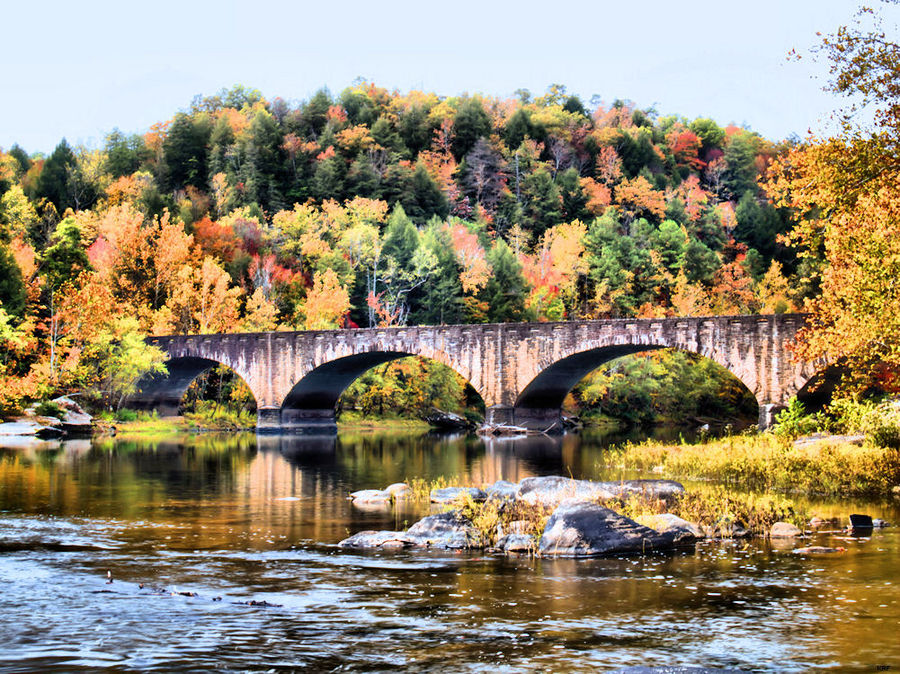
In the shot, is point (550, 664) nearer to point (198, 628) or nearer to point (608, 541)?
point (198, 628)

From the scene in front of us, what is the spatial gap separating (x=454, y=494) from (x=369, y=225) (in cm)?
6869

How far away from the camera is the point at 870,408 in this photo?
2817 cm

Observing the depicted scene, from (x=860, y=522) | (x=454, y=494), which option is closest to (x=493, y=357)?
(x=454, y=494)

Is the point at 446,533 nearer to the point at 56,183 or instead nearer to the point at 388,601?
the point at 388,601

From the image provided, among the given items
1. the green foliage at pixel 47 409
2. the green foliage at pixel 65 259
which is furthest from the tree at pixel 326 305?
the green foliage at pixel 47 409

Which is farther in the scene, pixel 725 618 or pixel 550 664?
pixel 725 618

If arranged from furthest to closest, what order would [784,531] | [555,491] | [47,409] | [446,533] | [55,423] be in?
[47,409]
[55,423]
[555,491]
[784,531]
[446,533]

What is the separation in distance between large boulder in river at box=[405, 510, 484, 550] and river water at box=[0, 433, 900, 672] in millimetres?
713

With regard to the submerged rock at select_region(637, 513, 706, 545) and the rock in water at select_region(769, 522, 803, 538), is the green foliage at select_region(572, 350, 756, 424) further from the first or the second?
the submerged rock at select_region(637, 513, 706, 545)

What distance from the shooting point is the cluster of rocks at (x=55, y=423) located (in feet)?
A: 175

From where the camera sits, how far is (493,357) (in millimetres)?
55875

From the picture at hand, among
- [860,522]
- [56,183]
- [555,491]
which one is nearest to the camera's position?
[860,522]

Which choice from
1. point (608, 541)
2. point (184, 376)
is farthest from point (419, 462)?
point (184, 376)

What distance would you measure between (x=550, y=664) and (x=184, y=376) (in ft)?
197
